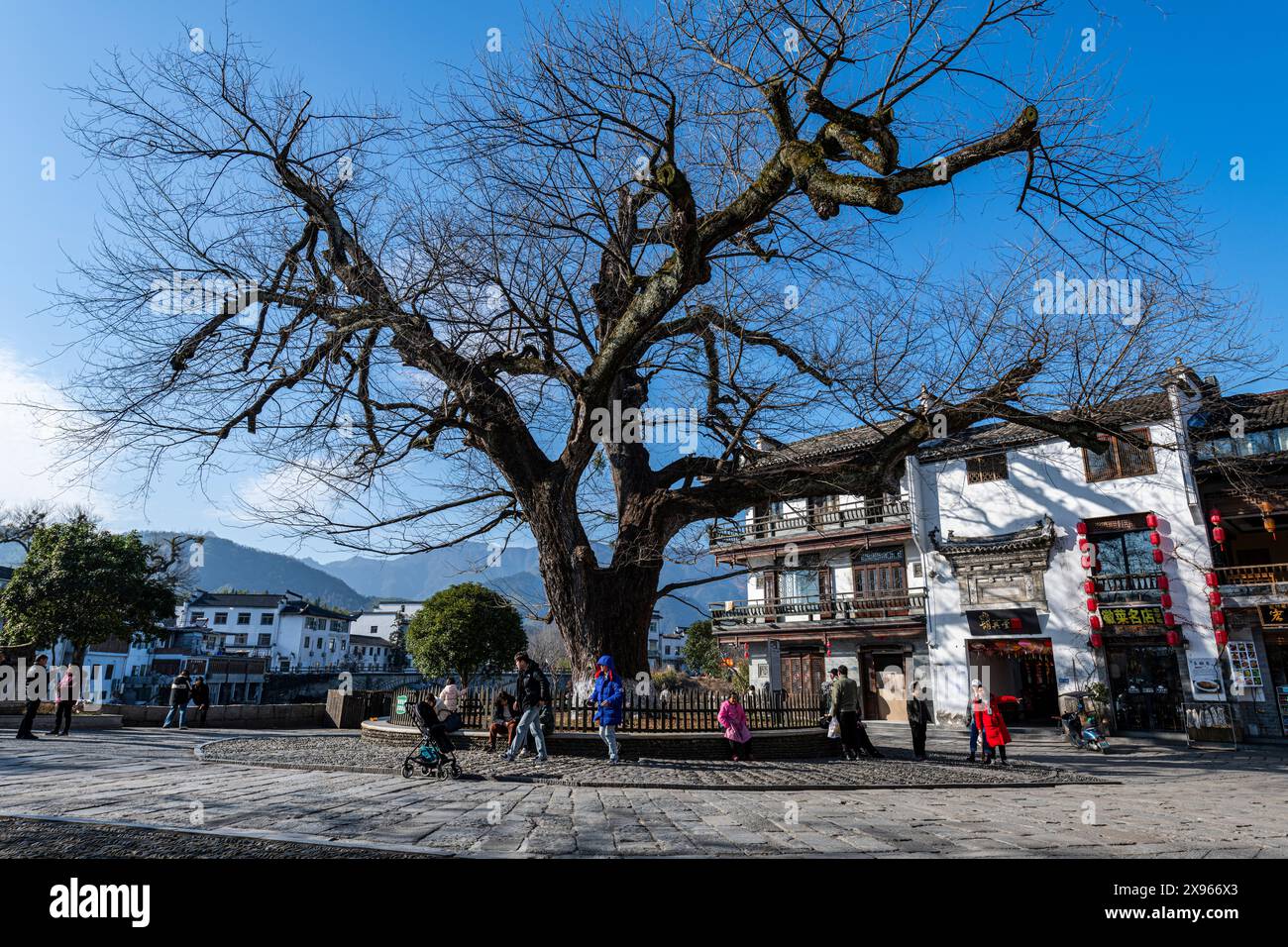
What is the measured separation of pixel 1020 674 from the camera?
2588 centimetres

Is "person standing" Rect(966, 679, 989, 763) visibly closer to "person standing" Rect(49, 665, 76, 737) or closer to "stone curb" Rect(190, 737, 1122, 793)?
"stone curb" Rect(190, 737, 1122, 793)

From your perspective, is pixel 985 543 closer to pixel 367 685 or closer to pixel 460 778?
pixel 460 778

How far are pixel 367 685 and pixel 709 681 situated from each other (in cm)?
3982

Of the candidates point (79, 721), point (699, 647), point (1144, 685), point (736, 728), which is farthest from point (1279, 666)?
point (79, 721)

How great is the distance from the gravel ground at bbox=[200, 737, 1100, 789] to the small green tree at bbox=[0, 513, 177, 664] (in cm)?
1649

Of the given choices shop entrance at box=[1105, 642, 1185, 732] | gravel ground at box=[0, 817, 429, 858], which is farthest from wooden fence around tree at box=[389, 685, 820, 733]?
shop entrance at box=[1105, 642, 1185, 732]

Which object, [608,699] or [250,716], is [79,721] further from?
[608,699]

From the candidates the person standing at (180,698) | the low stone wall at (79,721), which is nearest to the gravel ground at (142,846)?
the low stone wall at (79,721)

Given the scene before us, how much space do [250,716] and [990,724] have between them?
2061 centimetres

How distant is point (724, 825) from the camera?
18.4ft

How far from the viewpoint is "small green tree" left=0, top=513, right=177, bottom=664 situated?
920 inches

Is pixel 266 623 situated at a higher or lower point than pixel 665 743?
higher

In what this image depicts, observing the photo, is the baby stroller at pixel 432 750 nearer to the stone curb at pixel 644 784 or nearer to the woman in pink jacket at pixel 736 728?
the stone curb at pixel 644 784

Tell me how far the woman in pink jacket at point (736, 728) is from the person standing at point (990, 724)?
4.48m
